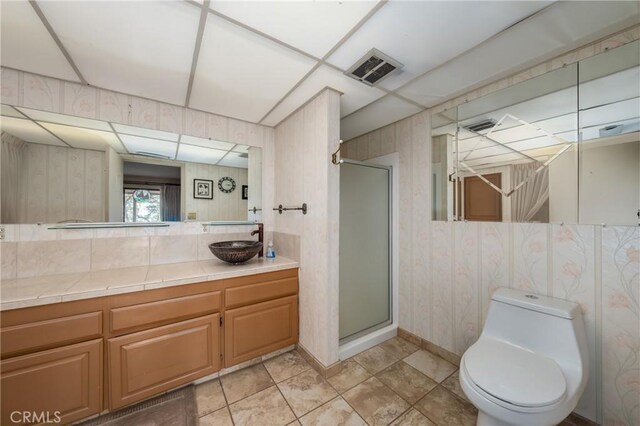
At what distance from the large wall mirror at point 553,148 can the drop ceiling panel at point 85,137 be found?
9.05ft

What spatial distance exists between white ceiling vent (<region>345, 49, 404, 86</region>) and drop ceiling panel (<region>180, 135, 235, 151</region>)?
4.55 feet

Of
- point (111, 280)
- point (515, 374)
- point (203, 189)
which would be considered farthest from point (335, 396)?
point (203, 189)

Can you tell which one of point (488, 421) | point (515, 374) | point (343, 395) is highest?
point (515, 374)

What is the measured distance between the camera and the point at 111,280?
1512 mm

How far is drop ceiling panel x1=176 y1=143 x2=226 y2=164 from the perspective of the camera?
7.02ft

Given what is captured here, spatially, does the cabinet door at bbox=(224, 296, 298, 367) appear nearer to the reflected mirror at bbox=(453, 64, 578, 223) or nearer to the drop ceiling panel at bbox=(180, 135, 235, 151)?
the drop ceiling panel at bbox=(180, 135, 235, 151)

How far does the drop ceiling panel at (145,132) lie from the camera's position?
6.14ft

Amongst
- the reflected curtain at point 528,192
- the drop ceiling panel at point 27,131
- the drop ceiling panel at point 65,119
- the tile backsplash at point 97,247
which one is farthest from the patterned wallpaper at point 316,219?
the drop ceiling panel at point 27,131

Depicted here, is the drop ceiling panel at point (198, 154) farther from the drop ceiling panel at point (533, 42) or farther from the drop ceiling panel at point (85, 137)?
the drop ceiling panel at point (533, 42)

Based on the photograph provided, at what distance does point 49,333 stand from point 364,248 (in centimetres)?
221

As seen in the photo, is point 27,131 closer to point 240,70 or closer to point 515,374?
point 240,70

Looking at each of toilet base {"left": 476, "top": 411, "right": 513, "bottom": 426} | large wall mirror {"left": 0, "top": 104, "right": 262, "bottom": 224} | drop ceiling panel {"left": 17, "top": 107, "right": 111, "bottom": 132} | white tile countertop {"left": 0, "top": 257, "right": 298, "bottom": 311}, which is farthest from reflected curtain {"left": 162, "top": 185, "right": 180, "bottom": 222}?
toilet base {"left": 476, "top": 411, "right": 513, "bottom": 426}

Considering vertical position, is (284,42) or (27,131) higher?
(284,42)

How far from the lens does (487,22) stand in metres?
1.16
